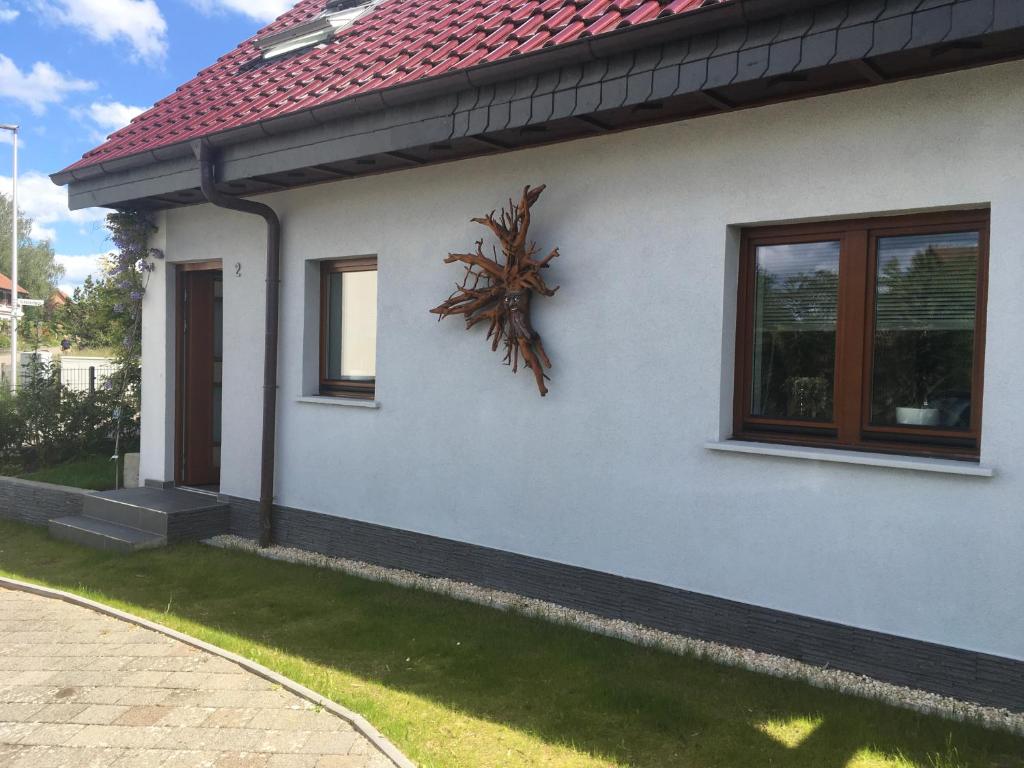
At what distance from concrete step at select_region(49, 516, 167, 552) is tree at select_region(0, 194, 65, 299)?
160 ft

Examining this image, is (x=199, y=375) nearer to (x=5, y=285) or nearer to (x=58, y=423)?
(x=58, y=423)

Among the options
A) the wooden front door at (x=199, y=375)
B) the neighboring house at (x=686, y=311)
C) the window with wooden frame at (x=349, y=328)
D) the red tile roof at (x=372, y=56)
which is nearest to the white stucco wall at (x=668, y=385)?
the neighboring house at (x=686, y=311)

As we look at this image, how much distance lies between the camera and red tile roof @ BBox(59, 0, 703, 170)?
5047 mm

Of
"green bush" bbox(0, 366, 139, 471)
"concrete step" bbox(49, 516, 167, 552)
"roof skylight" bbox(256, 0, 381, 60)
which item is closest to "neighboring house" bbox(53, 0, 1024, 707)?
"concrete step" bbox(49, 516, 167, 552)

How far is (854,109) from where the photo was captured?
14.0ft

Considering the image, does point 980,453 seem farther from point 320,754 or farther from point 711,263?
point 320,754

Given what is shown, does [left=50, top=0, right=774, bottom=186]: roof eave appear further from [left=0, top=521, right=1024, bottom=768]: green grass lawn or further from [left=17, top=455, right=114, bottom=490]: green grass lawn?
[left=17, top=455, right=114, bottom=490]: green grass lawn

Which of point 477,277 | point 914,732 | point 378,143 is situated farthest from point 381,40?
point 914,732

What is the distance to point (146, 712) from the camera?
3.87 metres

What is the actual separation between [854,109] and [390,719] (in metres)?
3.76

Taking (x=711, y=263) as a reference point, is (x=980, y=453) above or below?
below

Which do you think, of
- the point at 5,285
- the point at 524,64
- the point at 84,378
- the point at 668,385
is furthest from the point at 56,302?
the point at 5,285

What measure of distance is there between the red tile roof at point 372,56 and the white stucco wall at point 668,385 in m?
0.73

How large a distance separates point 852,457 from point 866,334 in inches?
27.3
